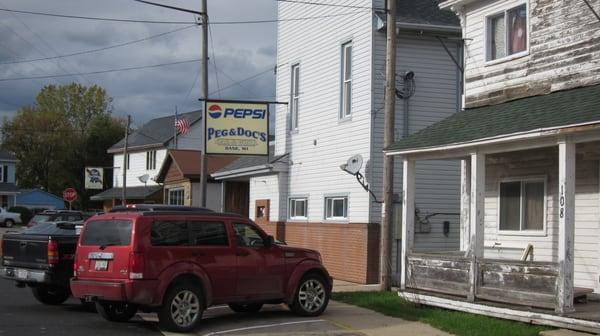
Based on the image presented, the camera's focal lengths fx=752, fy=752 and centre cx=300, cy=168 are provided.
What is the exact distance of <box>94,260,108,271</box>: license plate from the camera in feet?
36.9

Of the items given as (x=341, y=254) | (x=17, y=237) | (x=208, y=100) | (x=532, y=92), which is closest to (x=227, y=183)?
(x=208, y=100)

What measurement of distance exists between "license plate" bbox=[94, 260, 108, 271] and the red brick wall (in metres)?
8.19

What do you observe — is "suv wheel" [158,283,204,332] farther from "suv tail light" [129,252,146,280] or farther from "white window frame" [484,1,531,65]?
"white window frame" [484,1,531,65]

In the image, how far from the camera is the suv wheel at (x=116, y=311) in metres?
12.3

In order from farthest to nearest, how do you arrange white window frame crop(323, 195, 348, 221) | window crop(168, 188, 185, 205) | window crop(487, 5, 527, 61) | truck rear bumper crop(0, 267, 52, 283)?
window crop(168, 188, 185, 205) → white window frame crop(323, 195, 348, 221) → window crop(487, 5, 527, 61) → truck rear bumper crop(0, 267, 52, 283)

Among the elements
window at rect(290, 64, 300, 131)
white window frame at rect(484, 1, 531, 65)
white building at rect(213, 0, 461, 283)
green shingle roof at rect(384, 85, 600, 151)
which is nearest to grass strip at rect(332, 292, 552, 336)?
green shingle roof at rect(384, 85, 600, 151)

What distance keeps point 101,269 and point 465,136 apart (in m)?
6.31

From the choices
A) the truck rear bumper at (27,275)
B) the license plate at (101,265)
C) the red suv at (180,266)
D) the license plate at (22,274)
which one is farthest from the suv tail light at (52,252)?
the license plate at (101,265)

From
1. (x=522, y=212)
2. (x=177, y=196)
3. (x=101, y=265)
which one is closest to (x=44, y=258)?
(x=101, y=265)

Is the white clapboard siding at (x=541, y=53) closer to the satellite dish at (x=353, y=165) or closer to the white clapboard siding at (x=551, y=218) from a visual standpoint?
the white clapboard siding at (x=551, y=218)

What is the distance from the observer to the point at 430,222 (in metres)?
18.7

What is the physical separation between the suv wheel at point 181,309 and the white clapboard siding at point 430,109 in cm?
789

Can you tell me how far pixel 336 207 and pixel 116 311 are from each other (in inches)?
339

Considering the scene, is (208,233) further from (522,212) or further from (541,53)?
(541,53)
